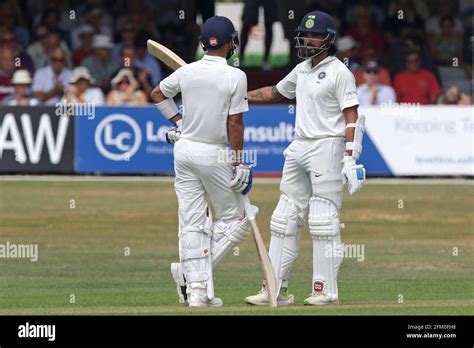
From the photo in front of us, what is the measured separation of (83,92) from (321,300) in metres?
14.6

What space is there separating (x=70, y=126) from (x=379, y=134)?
536 centimetres

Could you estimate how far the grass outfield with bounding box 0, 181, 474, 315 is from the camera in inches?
536

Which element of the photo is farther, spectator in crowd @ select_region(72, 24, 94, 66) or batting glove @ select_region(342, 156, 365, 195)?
spectator in crowd @ select_region(72, 24, 94, 66)

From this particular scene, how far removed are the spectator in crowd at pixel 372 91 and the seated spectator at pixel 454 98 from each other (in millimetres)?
909

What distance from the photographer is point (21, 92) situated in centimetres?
2706

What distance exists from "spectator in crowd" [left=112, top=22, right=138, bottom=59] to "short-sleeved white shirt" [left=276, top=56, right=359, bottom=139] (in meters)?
16.1

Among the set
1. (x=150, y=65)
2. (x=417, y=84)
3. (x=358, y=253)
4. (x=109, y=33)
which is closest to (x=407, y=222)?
(x=358, y=253)

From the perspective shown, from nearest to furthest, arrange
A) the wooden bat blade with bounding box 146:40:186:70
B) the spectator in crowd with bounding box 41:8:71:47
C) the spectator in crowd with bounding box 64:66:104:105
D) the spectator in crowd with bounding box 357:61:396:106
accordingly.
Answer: the wooden bat blade with bounding box 146:40:186:70 < the spectator in crowd with bounding box 357:61:396:106 < the spectator in crowd with bounding box 64:66:104:105 < the spectator in crowd with bounding box 41:8:71:47

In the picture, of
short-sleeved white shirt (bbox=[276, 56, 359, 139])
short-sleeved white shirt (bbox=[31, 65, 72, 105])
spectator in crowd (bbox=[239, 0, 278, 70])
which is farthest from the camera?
spectator in crowd (bbox=[239, 0, 278, 70])

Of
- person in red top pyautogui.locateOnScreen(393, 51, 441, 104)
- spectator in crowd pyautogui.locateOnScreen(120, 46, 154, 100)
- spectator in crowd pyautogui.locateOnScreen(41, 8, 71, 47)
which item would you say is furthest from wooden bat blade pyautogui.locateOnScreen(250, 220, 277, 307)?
spectator in crowd pyautogui.locateOnScreen(41, 8, 71, 47)

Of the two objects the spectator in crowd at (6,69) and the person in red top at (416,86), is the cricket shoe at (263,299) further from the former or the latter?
the spectator in crowd at (6,69)

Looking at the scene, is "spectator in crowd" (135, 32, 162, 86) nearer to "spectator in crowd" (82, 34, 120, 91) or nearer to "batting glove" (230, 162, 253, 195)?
"spectator in crowd" (82, 34, 120, 91)

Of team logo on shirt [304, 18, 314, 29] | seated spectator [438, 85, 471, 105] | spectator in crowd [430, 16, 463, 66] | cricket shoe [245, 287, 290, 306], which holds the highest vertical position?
spectator in crowd [430, 16, 463, 66]
